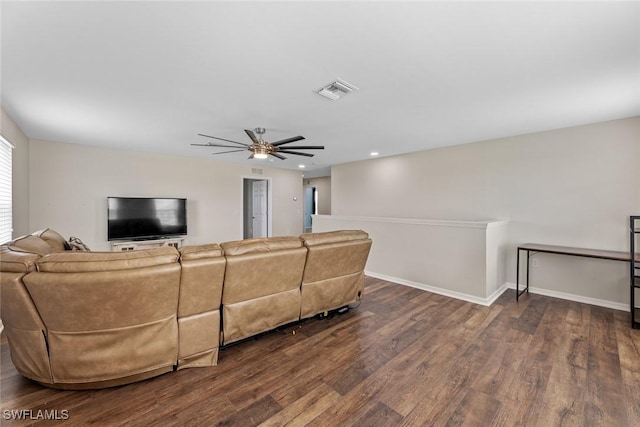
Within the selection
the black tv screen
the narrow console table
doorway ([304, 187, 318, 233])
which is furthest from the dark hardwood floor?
doorway ([304, 187, 318, 233])

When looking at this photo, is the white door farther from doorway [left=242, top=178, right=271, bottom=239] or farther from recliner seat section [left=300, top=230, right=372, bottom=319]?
recliner seat section [left=300, top=230, right=372, bottom=319]

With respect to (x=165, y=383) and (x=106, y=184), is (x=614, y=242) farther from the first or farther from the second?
(x=106, y=184)

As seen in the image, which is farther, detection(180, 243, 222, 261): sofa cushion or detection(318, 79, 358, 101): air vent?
detection(318, 79, 358, 101): air vent

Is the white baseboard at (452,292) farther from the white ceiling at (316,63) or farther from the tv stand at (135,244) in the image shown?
the tv stand at (135,244)

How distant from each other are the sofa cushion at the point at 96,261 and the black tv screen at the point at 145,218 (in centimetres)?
390

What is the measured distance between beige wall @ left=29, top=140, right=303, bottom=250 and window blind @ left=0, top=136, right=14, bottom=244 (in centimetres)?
145

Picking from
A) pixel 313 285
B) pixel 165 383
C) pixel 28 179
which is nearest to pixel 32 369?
pixel 165 383

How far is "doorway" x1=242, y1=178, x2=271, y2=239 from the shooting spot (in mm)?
7418

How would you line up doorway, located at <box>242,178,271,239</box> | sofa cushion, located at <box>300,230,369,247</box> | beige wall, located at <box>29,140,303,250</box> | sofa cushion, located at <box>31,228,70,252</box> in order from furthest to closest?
doorway, located at <box>242,178,271,239</box> → beige wall, located at <box>29,140,303,250</box> → sofa cushion, located at <box>300,230,369,247</box> → sofa cushion, located at <box>31,228,70,252</box>

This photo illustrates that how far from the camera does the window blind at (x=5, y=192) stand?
2941 mm

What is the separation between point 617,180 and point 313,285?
13.2 ft

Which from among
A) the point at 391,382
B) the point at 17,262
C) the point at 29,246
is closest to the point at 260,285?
the point at 391,382

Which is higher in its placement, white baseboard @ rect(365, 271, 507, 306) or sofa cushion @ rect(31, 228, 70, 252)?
sofa cushion @ rect(31, 228, 70, 252)

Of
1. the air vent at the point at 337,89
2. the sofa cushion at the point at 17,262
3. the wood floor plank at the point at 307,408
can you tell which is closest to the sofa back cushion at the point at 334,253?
the wood floor plank at the point at 307,408
